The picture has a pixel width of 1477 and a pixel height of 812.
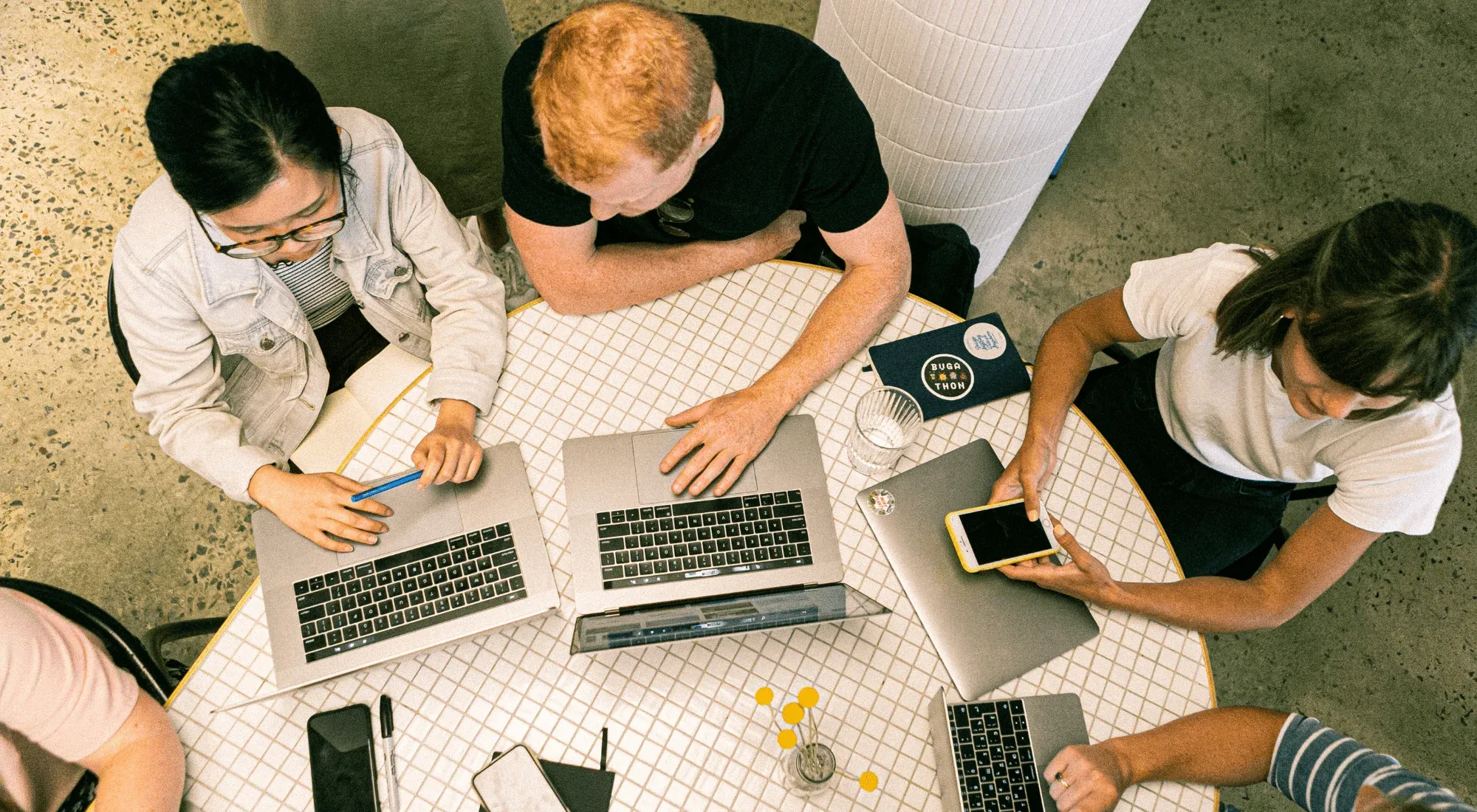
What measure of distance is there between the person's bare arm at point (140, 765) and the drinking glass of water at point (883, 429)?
102 centimetres

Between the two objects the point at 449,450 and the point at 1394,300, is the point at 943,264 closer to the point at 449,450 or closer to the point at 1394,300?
the point at 1394,300

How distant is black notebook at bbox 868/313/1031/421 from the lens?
1410mm

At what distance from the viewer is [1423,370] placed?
3.59 feet

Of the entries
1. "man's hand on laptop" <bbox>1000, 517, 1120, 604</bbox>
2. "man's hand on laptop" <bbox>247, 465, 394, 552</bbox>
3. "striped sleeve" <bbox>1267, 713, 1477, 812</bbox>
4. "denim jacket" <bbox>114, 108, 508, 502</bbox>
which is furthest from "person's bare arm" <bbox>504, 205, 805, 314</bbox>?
"striped sleeve" <bbox>1267, 713, 1477, 812</bbox>

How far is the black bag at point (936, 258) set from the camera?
1.69m

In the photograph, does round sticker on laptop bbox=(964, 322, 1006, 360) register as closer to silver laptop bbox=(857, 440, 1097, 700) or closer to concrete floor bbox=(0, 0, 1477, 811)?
silver laptop bbox=(857, 440, 1097, 700)

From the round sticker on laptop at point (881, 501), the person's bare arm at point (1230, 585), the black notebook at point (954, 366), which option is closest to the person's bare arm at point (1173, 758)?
the person's bare arm at point (1230, 585)

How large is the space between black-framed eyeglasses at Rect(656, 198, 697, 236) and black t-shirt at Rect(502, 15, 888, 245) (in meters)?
0.02

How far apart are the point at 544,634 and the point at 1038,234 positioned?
1.96m

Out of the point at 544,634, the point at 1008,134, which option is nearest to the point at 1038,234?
the point at 1008,134

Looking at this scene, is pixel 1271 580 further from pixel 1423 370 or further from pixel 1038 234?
pixel 1038 234

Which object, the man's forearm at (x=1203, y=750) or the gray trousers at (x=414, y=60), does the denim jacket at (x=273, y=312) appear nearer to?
the gray trousers at (x=414, y=60)

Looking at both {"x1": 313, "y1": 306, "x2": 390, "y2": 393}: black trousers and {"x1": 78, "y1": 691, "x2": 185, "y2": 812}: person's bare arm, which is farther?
{"x1": 313, "y1": 306, "x2": 390, "y2": 393}: black trousers

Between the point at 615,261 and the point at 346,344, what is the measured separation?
62 cm
